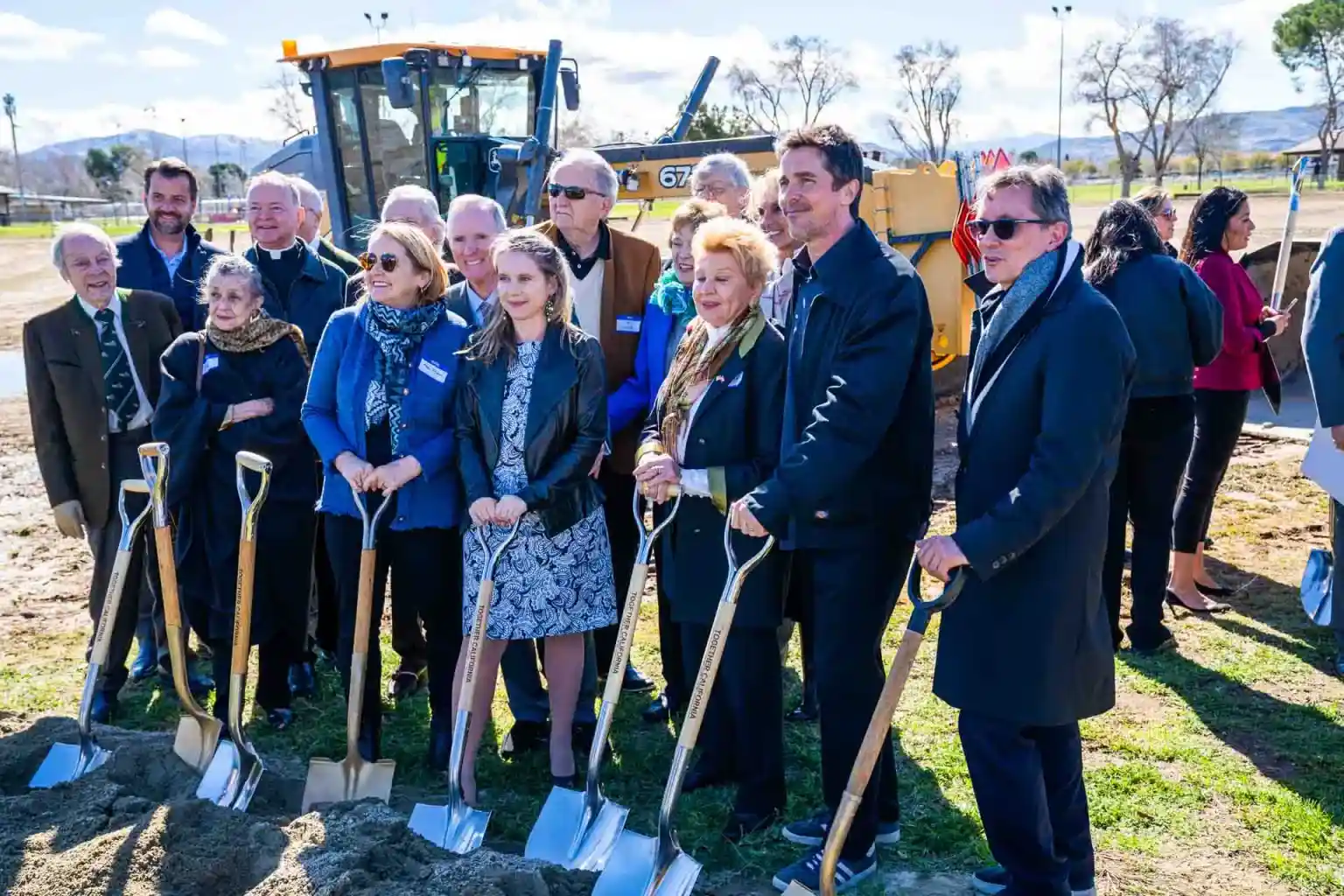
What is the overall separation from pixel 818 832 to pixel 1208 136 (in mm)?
79220

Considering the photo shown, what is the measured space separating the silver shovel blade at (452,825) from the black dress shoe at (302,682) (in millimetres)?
1569

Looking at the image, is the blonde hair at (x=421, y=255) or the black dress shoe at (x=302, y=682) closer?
the blonde hair at (x=421, y=255)

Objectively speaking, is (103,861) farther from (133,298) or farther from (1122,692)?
(1122,692)

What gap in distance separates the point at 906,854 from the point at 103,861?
2.37 meters

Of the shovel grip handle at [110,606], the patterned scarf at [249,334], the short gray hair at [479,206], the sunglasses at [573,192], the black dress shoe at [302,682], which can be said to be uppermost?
the sunglasses at [573,192]

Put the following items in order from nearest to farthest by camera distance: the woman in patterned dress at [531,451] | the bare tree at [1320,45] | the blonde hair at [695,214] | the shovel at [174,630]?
the woman in patterned dress at [531,451] → the shovel at [174,630] → the blonde hair at [695,214] → the bare tree at [1320,45]

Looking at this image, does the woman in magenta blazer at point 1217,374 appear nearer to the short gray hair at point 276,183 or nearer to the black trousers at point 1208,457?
the black trousers at point 1208,457

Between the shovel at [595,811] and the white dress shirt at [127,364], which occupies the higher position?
the white dress shirt at [127,364]

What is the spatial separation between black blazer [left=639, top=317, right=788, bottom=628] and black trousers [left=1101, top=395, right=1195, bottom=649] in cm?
206

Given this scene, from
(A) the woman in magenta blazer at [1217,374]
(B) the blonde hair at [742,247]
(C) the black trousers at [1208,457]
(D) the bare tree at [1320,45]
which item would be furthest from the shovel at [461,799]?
(D) the bare tree at [1320,45]

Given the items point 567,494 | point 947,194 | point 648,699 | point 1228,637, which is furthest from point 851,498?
point 947,194

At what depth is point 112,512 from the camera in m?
5.20

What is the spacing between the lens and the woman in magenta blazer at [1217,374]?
5855mm

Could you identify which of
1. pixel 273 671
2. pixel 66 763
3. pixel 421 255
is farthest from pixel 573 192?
pixel 66 763
